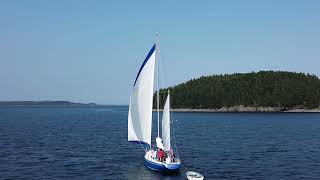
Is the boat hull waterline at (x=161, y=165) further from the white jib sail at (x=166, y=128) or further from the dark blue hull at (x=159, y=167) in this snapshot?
the white jib sail at (x=166, y=128)

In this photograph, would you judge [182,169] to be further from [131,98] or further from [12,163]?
[12,163]

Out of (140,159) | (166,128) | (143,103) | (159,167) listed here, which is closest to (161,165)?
(159,167)

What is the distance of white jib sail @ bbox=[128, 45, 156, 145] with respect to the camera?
56438 mm

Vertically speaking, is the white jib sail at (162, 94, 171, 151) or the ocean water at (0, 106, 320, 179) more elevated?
the white jib sail at (162, 94, 171, 151)

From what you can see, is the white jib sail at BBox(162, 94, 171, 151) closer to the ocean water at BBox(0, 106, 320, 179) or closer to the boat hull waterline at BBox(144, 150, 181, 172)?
the boat hull waterline at BBox(144, 150, 181, 172)

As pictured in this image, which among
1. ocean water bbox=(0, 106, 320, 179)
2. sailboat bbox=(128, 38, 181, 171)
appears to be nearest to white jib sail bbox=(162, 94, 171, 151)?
sailboat bbox=(128, 38, 181, 171)

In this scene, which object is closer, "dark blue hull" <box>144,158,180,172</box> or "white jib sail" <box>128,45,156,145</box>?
"dark blue hull" <box>144,158,180,172</box>

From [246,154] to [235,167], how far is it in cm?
1480

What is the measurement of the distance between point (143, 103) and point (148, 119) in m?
2.19

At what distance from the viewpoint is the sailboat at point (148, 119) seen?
183 feet

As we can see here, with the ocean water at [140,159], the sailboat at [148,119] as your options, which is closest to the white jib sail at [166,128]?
the sailboat at [148,119]

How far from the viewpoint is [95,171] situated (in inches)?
2340

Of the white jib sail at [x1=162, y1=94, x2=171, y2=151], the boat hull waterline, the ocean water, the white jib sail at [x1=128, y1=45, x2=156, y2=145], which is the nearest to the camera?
the boat hull waterline

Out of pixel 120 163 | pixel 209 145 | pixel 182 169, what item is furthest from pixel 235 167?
pixel 209 145
